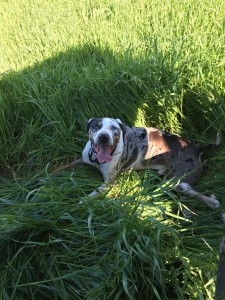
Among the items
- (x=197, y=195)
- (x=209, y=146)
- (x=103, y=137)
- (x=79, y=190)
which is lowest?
(x=197, y=195)

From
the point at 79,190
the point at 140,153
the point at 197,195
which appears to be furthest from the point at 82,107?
the point at 197,195

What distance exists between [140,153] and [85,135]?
61cm

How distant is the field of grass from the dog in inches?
4.8

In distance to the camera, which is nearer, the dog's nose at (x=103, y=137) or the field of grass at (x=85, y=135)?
the field of grass at (x=85, y=135)

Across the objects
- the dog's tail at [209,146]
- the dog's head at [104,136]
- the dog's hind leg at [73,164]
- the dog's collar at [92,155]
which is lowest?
the dog's tail at [209,146]

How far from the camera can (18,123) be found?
3.98 m

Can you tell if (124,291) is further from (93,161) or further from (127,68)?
(127,68)

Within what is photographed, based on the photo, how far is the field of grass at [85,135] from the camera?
7.17 ft

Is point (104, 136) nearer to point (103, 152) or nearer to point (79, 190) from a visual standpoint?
point (103, 152)

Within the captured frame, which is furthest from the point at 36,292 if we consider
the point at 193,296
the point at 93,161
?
the point at 93,161

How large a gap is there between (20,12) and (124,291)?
494cm

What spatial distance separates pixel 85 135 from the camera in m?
3.67

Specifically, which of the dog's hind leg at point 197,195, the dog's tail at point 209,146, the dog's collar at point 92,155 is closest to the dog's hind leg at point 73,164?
the dog's collar at point 92,155

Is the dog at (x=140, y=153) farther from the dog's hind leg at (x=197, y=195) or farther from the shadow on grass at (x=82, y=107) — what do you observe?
the shadow on grass at (x=82, y=107)
